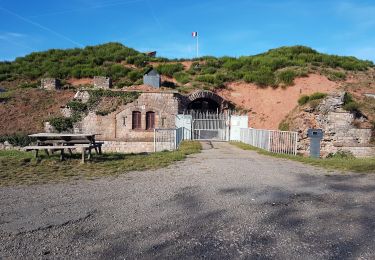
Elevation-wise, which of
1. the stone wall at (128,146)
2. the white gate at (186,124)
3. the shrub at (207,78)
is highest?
the shrub at (207,78)

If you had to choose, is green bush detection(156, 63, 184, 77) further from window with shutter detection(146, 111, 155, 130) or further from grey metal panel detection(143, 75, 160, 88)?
window with shutter detection(146, 111, 155, 130)

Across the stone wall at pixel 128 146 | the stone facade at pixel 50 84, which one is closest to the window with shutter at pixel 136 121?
the stone wall at pixel 128 146

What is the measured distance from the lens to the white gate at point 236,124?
22297 mm

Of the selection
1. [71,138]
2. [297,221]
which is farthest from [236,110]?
[297,221]

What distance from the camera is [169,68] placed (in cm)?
3541

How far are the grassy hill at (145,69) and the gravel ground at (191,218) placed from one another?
19.8m

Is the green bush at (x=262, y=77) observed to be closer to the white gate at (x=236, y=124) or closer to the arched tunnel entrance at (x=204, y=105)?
the arched tunnel entrance at (x=204, y=105)

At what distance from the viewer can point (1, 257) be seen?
364 cm

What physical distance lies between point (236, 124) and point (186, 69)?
1578 cm

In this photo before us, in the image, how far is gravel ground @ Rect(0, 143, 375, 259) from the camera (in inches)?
150

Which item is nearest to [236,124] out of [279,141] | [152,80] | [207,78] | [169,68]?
[279,141]

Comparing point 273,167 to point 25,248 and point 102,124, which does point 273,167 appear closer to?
point 25,248

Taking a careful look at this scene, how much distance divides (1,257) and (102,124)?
812 inches

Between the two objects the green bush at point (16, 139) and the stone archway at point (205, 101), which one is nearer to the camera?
the green bush at point (16, 139)
